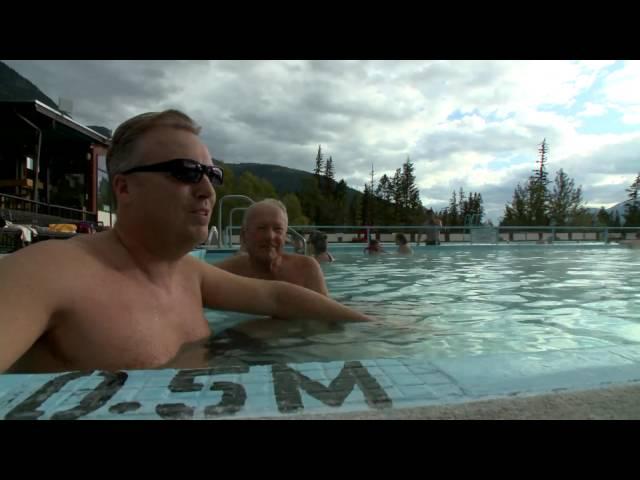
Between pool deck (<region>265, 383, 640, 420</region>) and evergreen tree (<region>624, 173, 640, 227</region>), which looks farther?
evergreen tree (<region>624, 173, 640, 227</region>)

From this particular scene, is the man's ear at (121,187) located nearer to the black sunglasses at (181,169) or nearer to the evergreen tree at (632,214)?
the black sunglasses at (181,169)

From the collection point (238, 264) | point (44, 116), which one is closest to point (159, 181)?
point (238, 264)

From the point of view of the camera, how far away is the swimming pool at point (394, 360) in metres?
1.00

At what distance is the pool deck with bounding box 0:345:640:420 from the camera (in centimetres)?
96

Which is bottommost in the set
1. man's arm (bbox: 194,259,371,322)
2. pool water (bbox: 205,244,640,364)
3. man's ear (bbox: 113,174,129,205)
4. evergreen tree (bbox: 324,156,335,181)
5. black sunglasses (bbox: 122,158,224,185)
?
pool water (bbox: 205,244,640,364)

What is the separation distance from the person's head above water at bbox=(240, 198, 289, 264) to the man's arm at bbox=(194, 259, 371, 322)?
74 centimetres

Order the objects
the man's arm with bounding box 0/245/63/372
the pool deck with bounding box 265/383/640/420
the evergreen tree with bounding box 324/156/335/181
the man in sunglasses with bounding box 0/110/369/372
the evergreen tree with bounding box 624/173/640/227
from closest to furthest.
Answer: the pool deck with bounding box 265/383/640/420, the man's arm with bounding box 0/245/63/372, the man in sunglasses with bounding box 0/110/369/372, the evergreen tree with bounding box 624/173/640/227, the evergreen tree with bounding box 324/156/335/181

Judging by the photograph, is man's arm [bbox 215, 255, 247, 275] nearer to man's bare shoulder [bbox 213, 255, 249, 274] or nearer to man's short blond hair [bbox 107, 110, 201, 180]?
man's bare shoulder [bbox 213, 255, 249, 274]

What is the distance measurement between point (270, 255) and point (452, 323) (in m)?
1.49

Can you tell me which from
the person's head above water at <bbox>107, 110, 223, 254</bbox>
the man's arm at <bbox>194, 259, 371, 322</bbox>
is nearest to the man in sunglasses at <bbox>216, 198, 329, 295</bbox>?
the man's arm at <bbox>194, 259, 371, 322</bbox>

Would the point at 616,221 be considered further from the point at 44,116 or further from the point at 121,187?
the point at 121,187
